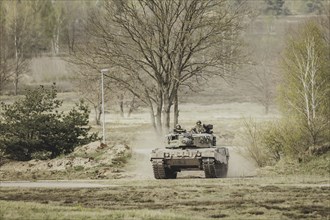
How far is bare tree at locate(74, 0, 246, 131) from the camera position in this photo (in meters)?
44.8

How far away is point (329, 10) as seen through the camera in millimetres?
64750

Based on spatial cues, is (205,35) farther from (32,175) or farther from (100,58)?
(32,175)

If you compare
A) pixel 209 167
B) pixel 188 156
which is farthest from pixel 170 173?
pixel 209 167

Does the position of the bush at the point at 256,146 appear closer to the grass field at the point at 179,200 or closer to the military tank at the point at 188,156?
the military tank at the point at 188,156

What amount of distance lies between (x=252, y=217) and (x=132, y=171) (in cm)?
1607

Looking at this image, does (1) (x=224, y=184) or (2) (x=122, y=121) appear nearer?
(1) (x=224, y=184)

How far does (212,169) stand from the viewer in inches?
1228

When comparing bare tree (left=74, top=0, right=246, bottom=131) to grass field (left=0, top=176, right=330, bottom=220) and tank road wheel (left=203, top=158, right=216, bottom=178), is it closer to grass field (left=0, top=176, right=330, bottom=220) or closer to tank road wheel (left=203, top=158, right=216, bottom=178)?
tank road wheel (left=203, top=158, right=216, bottom=178)

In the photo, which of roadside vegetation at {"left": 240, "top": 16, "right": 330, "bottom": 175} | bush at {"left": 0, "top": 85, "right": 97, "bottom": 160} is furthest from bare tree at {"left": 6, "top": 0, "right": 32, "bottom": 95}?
roadside vegetation at {"left": 240, "top": 16, "right": 330, "bottom": 175}

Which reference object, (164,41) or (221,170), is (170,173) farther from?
(164,41)

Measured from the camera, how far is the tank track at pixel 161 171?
102ft

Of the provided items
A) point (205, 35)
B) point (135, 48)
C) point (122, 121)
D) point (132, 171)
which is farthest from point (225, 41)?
point (122, 121)

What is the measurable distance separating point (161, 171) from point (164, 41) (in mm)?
14449

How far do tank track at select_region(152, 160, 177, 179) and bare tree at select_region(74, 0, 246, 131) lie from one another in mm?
12127
